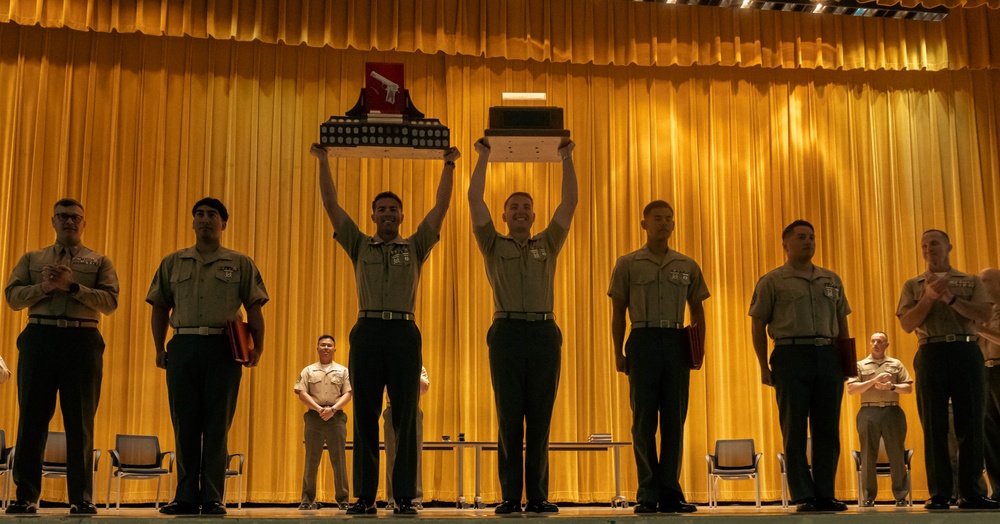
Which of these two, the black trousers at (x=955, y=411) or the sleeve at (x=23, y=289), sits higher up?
the sleeve at (x=23, y=289)

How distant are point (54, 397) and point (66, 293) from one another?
21.0 inches

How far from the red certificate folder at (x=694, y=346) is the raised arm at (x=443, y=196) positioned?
1.40 metres

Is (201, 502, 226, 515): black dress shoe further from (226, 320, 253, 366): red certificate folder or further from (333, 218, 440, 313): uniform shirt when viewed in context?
(333, 218, 440, 313): uniform shirt

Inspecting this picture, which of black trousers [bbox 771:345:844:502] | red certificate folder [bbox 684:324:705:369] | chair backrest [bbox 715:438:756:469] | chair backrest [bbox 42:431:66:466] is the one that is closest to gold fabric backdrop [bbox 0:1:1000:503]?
chair backrest [bbox 715:438:756:469]

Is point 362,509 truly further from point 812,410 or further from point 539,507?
point 812,410

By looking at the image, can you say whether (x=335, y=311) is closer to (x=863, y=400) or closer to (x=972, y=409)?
(x=863, y=400)

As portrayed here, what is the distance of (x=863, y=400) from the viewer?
365 inches

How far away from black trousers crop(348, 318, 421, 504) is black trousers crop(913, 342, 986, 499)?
2.94 meters

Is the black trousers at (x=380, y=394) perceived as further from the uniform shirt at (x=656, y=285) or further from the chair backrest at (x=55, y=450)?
the chair backrest at (x=55, y=450)

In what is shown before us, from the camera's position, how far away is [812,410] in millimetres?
5324

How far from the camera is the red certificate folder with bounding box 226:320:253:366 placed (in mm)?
4852

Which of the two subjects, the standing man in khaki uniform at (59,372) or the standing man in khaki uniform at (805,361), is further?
the standing man in khaki uniform at (805,361)

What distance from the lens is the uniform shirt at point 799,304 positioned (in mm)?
5336

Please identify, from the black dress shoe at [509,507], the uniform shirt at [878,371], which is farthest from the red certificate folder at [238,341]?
the uniform shirt at [878,371]
